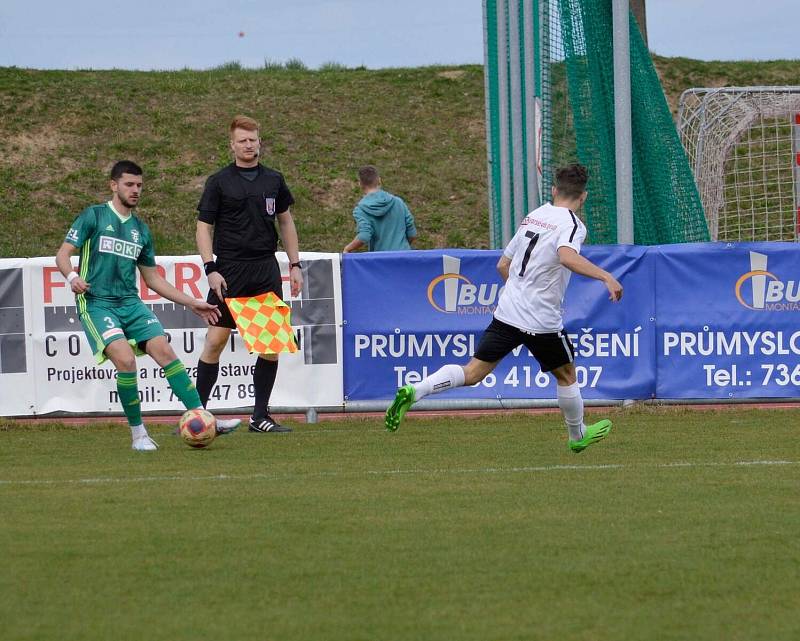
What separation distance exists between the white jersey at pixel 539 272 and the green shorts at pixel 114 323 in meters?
2.47

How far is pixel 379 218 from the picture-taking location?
541 inches

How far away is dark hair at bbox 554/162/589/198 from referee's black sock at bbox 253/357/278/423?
3099 millimetres

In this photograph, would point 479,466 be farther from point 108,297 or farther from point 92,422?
point 92,422

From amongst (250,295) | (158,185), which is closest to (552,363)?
(250,295)

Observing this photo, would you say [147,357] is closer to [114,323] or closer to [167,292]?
[167,292]

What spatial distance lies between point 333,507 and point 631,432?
166 inches

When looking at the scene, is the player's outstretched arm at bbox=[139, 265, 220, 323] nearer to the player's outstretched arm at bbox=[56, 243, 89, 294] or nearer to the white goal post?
the player's outstretched arm at bbox=[56, 243, 89, 294]

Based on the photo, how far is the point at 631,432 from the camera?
1034cm

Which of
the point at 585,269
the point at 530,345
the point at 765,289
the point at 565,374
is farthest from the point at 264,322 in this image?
the point at 765,289

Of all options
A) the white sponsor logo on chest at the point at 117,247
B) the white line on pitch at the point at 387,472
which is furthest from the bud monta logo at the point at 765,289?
the white sponsor logo on chest at the point at 117,247

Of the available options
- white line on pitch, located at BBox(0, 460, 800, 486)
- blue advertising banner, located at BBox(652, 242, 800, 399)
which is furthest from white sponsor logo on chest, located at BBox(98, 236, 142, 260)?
blue advertising banner, located at BBox(652, 242, 800, 399)

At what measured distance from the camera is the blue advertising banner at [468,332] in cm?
1197

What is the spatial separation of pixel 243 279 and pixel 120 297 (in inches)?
46.6

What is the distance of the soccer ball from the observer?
926cm
